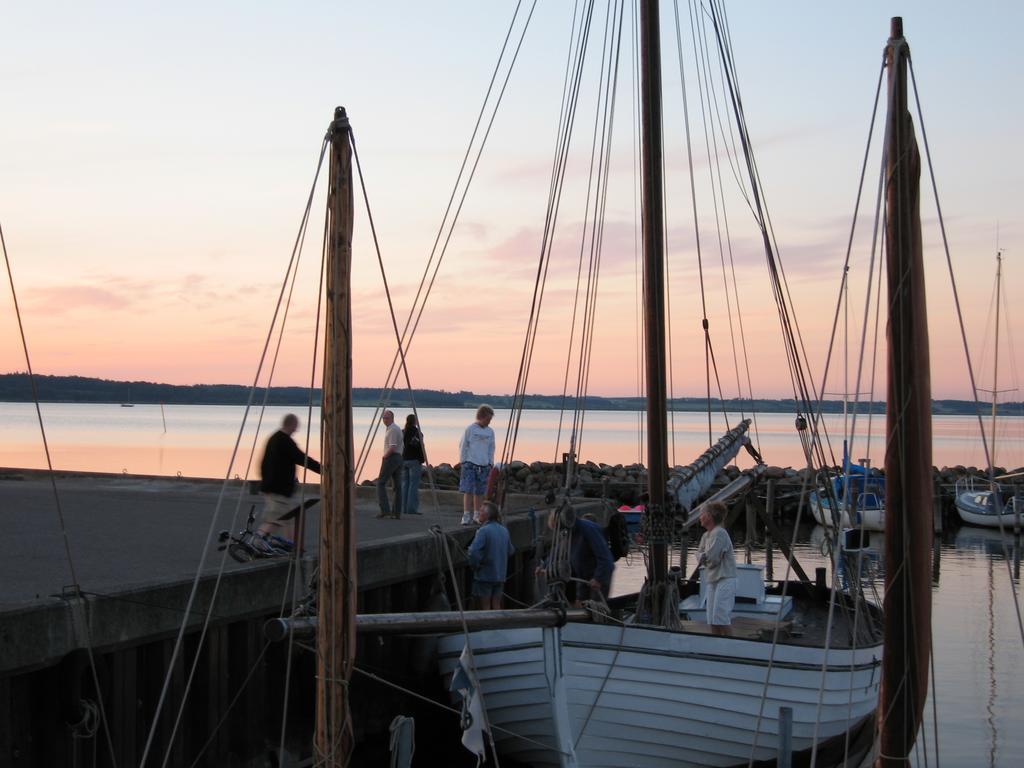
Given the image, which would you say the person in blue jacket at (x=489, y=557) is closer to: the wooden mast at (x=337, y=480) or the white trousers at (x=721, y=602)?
the white trousers at (x=721, y=602)

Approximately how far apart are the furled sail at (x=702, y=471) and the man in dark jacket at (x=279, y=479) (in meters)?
4.27

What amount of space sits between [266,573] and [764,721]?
5.21m

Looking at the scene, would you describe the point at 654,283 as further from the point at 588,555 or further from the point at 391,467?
the point at 391,467

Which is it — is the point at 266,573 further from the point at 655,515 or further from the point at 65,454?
the point at 65,454

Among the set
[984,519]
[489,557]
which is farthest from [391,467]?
[984,519]

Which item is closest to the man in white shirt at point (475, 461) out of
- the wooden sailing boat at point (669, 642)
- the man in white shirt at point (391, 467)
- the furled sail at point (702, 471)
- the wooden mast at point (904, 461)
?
the man in white shirt at point (391, 467)

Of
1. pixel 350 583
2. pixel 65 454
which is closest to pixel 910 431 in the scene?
pixel 350 583

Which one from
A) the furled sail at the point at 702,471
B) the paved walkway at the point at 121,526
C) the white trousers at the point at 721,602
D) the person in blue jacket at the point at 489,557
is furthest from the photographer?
the person in blue jacket at the point at 489,557

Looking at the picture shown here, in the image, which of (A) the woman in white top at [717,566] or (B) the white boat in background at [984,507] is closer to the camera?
(A) the woman in white top at [717,566]

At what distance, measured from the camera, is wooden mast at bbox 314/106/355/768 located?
6430 millimetres

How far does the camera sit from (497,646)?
1220 cm

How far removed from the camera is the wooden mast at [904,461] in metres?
6.97

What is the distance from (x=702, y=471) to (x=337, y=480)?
9.65m

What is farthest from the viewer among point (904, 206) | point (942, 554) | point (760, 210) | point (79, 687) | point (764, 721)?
point (942, 554)
